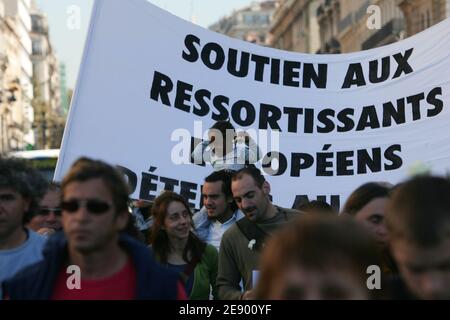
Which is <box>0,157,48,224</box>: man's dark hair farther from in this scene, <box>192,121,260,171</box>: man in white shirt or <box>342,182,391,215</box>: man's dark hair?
<box>192,121,260,171</box>: man in white shirt

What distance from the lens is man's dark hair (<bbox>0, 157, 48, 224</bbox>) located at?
18.9 feet

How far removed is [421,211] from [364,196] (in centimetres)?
187

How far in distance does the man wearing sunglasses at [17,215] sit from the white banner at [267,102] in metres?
2.91

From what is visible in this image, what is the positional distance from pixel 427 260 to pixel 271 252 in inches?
17.9

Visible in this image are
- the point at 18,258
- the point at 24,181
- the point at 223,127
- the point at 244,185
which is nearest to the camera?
the point at 18,258

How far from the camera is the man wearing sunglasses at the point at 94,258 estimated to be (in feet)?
13.1

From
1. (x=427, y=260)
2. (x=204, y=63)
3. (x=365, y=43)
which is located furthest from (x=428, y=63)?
(x=365, y=43)

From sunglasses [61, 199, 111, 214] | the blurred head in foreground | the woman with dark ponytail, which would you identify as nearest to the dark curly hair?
the woman with dark ponytail

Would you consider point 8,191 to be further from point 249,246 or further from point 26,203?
point 249,246

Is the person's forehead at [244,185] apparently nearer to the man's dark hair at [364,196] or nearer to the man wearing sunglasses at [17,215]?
the man wearing sunglasses at [17,215]

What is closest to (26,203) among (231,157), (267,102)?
(231,157)

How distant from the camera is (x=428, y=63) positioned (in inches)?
374

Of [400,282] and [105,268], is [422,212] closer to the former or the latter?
[400,282]

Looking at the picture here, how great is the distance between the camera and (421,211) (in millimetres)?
3375
